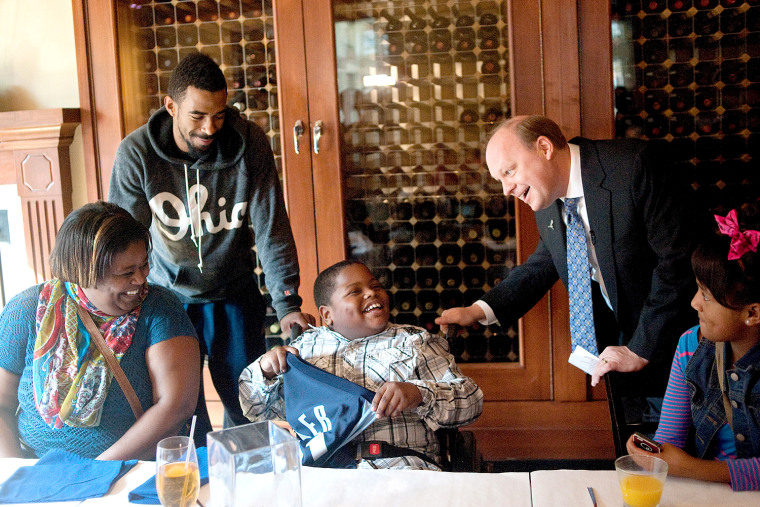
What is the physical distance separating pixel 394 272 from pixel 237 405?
3.01 feet

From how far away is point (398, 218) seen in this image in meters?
3.06

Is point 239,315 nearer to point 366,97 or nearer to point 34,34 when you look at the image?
point 366,97

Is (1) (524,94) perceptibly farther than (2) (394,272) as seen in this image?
No

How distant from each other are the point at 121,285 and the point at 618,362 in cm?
130

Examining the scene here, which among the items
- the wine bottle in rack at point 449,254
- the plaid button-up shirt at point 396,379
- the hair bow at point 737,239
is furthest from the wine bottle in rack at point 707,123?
the plaid button-up shirt at point 396,379

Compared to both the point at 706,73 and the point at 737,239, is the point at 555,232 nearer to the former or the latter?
the point at 737,239

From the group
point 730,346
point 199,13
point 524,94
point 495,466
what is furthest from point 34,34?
point 730,346

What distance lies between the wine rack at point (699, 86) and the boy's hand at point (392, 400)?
66.0 inches

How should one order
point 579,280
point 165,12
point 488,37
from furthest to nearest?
point 165,12 → point 488,37 → point 579,280

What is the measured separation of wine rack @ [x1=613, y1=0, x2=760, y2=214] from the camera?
280 cm

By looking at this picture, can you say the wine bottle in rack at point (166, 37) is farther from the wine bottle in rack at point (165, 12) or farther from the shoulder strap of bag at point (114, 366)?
the shoulder strap of bag at point (114, 366)

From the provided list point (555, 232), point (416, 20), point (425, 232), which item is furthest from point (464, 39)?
point (555, 232)

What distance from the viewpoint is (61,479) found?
137 cm

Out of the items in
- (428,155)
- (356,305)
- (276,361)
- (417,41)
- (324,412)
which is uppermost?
(417,41)
